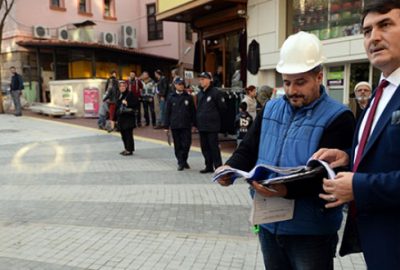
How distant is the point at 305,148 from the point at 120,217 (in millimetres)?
3770

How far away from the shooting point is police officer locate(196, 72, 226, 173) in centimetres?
786

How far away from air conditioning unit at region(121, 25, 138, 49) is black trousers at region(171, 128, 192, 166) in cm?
1995

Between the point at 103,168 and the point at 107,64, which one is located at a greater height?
the point at 107,64

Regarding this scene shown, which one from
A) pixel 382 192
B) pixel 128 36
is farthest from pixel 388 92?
pixel 128 36

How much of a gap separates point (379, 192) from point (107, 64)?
963 inches

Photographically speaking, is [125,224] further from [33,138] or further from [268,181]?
[33,138]

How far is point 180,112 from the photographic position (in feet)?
27.1

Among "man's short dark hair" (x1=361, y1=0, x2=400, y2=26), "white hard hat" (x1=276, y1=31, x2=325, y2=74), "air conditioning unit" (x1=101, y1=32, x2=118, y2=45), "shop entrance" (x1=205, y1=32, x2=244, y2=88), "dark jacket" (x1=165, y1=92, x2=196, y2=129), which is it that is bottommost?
"dark jacket" (x1=165, y1=92, x2=196, y2=129)

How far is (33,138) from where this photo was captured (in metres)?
12.3

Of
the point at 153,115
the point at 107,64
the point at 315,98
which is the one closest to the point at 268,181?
the point at 315,98

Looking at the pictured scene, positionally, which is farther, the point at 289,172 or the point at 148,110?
the point at 148,110

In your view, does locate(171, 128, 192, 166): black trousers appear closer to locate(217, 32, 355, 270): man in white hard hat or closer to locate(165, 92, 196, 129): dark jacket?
locate(165, 92, 196, 129): dark jacket

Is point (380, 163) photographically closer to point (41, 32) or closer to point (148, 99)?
point (148, 99)

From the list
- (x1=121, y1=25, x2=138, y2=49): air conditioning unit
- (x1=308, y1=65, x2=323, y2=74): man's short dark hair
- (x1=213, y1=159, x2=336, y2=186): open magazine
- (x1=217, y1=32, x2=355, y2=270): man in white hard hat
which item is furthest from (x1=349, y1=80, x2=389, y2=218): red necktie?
(x1=121, y1=25, x2=138, y2=49): air conditioning unit
